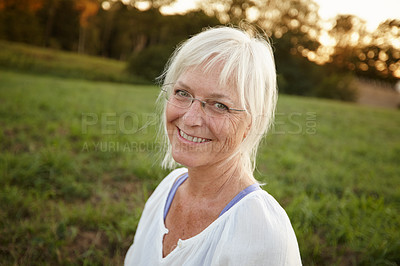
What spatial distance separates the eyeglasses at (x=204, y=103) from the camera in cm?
138

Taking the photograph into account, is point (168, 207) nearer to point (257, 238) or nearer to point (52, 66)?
point (257, 238)

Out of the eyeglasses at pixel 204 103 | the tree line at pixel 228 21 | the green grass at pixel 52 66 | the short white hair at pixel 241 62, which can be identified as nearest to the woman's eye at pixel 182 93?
the eyeglasses at pixel 204 103

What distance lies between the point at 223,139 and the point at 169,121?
1.24 ft

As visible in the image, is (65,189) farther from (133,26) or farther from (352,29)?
(133,26)

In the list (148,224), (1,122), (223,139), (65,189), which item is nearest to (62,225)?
(65,189)

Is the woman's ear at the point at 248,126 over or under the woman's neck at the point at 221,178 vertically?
over

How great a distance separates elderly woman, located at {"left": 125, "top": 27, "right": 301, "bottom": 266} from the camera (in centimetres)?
118

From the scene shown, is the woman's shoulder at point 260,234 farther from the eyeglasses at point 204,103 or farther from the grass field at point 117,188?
Result: the grass field at point 117,188

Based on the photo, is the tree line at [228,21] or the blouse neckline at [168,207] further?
the tree line at [228,21]

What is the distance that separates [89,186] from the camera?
3439 mm

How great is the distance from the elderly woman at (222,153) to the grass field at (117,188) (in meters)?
1.20

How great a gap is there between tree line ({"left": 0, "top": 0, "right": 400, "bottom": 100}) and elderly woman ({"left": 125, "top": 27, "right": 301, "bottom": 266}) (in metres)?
22.3

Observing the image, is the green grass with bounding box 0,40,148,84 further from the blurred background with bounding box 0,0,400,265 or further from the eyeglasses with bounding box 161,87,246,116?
the eyeglasses with bounding box 161,87,246,116

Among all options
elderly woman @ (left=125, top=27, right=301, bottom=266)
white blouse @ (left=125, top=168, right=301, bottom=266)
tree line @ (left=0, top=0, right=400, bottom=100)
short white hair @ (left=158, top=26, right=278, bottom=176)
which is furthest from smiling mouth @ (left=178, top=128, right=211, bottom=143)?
tree line @ (left=0, top=0, right=400, bottom=100)
